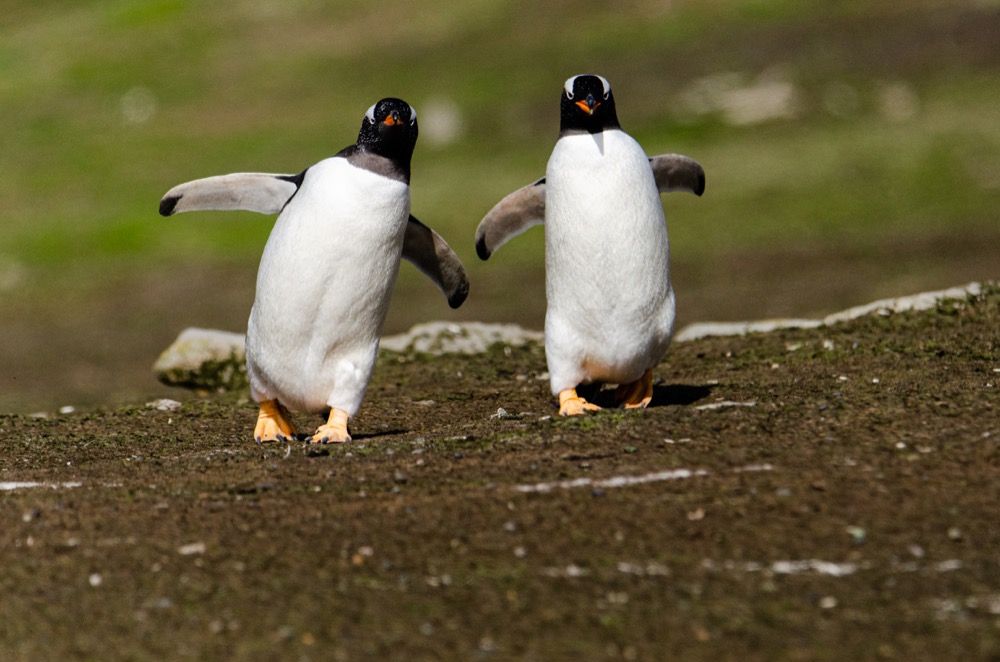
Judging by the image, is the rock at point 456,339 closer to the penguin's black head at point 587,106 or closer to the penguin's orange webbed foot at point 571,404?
the penguin's orange webbed foot at point 571,404

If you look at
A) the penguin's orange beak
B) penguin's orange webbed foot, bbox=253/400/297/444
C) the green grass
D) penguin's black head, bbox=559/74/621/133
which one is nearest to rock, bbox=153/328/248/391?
penguin's orange webbed foot, bbox=253/400/297/444

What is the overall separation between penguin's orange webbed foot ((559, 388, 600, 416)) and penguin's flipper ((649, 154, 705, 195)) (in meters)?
1.49

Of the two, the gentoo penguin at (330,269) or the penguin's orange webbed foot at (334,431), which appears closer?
the gentoo penguin at (330,269)

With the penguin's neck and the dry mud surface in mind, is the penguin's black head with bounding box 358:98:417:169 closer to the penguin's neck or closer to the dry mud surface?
the penguin's neck

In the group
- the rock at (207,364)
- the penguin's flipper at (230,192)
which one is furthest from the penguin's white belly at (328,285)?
the rock at (207,364)

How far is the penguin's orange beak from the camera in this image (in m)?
7.63

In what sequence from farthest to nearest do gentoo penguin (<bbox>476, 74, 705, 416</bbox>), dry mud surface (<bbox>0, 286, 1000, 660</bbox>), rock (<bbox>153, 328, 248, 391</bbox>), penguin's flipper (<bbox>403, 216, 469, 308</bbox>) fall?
rock (<bbox>153, 328, 248, 391</bbox>) → penguin's flipper (<bbox>403, 216, 469, 308</bbox>) → gentoo penguin (<bbox>476, 74, 705, 416</bbox>) → dry mud surface (<bbox>0, 286, 1000, 660</bbox>)

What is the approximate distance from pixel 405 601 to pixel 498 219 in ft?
13.5

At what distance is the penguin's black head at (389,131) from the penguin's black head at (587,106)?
2.89 ft

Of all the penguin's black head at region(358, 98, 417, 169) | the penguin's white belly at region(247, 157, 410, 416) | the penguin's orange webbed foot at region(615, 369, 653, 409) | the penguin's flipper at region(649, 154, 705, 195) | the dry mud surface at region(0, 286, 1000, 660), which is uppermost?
the penguin's black head at region(358, 98, 417, 169)

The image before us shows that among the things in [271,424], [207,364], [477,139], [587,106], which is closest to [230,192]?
[271,424]

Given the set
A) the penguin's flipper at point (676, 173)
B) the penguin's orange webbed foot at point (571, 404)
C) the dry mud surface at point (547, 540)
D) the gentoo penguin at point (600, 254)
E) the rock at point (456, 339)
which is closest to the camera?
the dry mud surface at point (547, 540)

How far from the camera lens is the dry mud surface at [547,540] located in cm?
474

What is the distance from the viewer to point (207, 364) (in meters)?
12.0
